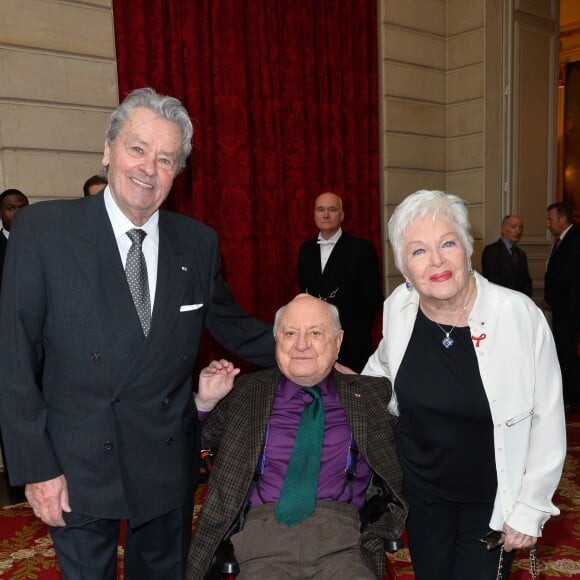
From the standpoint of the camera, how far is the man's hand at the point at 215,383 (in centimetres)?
196

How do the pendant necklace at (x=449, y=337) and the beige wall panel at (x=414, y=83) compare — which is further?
the beige wall panel at (x=414, y=83)

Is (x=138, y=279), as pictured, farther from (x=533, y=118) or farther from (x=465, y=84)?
(x=533, y=118)

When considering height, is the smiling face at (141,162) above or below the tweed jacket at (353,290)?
above

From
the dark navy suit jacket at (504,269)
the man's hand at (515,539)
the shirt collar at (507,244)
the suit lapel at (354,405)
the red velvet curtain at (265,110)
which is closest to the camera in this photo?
the man's hand at (515,539)

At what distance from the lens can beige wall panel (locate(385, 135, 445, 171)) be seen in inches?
253

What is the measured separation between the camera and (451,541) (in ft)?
5.99

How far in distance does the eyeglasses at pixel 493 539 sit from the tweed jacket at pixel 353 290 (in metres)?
2.85

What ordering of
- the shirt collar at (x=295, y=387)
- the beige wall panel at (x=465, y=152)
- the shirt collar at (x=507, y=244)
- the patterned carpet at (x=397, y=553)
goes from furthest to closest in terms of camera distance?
the beige wall panel at (x=465, y=152) → the shirt collar at (x=507, y=244) → the patterned carpet at (x=397, y=553) → the shirt collar at (x=295, y=387)

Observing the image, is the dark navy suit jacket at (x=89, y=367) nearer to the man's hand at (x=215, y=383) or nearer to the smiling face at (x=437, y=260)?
the man's hand at (x=215, y=383)

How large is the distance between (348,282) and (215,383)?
2709mm

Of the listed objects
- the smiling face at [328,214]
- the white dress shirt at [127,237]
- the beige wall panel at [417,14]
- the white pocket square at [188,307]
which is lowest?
the white pocket square at [188,307]

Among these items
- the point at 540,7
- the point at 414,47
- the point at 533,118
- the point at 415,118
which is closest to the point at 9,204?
the point at 415,118

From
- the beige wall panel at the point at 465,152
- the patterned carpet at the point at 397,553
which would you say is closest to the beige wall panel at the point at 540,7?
the beige wall panel at the point at 465,152

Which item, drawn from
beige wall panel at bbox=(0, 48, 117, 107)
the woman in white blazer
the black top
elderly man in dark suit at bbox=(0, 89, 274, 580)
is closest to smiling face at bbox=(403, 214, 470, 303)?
the woman in white blazer
